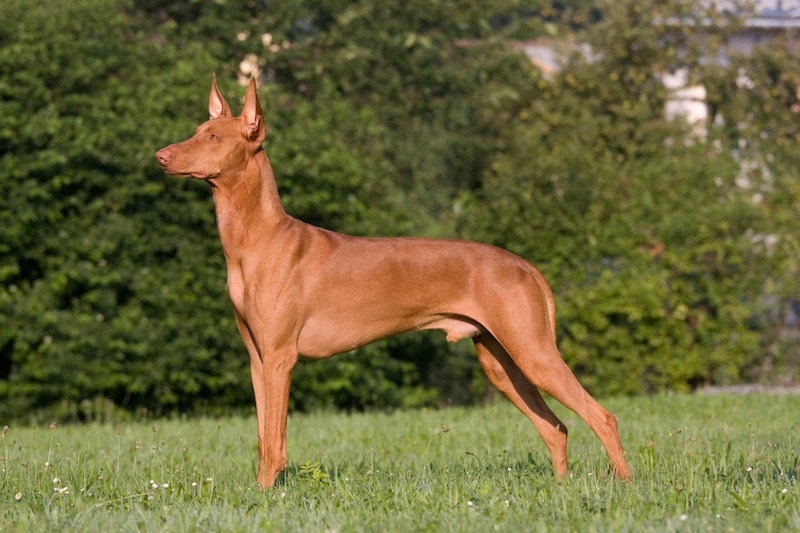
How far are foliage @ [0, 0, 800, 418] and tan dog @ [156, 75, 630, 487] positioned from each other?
19.4 feet

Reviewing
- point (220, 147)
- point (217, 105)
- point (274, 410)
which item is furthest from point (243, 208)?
point (274, 410)

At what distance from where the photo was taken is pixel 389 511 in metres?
4.59

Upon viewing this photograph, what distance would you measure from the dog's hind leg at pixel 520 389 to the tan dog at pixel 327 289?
0.82 feet

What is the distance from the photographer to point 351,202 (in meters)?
12.5

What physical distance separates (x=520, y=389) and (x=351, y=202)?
22.0ft

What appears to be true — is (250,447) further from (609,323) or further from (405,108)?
(405,108)

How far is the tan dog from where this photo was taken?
540cm

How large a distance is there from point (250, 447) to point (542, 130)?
10381 mm

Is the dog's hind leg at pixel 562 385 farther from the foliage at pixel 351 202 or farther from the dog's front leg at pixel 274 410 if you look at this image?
the foliage at pixel 351 202

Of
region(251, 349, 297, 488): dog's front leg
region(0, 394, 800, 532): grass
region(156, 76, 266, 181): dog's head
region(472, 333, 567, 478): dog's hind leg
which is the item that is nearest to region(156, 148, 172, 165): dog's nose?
region(156, 76, 266, 181): dog's head

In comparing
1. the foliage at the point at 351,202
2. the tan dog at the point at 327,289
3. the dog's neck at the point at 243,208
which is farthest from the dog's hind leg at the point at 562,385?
the foliage at the point at 351,202

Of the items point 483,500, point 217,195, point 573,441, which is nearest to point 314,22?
point 573,441

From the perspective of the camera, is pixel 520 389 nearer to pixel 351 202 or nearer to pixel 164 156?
pixel 164 156

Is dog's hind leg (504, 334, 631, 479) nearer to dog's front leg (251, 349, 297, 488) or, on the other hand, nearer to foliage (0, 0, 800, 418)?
dog's front leg (251, 349, 297, 488)
